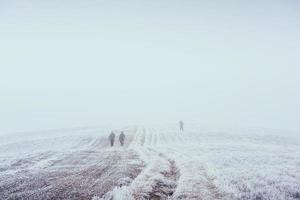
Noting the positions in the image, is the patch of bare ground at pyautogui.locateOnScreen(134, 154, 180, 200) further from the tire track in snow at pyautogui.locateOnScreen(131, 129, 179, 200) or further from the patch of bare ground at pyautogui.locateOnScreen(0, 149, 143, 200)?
the patch of bare ground at pyautogui.locateOnScreen(0, 149, 143, 200)

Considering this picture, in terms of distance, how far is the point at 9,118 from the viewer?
491 ft

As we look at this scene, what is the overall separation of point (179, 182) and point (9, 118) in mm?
150751

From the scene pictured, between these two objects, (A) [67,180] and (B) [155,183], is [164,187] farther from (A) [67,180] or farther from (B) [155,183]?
(A) [67,180]

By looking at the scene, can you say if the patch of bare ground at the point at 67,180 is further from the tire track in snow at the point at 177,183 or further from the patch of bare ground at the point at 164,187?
the patch of bare ground at the point at 164,187

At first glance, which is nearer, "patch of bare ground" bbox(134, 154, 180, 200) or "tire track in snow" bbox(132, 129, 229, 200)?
"patch of bare ground" bbox(134, 154, 180, 200)

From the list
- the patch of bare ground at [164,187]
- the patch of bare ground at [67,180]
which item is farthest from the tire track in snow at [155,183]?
the patch of bare ground at [67,180]

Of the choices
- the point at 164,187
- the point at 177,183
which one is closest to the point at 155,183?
the point at 164,187

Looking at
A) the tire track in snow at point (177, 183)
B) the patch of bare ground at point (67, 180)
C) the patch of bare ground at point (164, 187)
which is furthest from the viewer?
the patch of bare ground at point (67, 180)

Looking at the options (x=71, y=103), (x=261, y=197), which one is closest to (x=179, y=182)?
(x=261, y=197)

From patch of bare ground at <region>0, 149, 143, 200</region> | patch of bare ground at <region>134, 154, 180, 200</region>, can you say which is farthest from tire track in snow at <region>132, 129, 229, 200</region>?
patch of bare ground at <region>0, 149, 143, 200</region>

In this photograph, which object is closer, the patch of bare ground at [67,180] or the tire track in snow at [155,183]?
the tire track in snow at [155,183]

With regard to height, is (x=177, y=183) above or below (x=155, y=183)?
below

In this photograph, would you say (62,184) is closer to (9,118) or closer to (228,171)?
(228,171)

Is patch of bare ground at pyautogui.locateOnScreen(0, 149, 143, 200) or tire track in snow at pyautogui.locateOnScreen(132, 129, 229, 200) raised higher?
patch of bare ground at pyautogui.locateOnScreen(0, 149, 143, 200)
